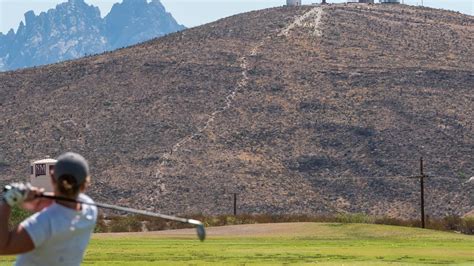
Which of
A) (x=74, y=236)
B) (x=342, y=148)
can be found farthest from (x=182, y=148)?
(x=74, y=236)

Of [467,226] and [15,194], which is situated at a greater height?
[15,194]

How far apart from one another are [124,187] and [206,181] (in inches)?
318

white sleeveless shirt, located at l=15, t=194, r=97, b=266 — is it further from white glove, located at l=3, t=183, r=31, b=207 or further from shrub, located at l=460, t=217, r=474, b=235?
shrub, located at l=460, t=217, r=474, b=235

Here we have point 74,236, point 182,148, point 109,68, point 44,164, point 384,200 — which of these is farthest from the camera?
point 109,68

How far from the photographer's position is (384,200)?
405 ft

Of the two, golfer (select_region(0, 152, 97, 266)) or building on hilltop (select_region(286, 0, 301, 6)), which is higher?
building on hilltop (select_region(286, 0, 301, 6))

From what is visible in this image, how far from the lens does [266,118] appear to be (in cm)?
14112

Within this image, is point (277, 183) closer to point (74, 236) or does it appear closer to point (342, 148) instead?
point (342, 148)

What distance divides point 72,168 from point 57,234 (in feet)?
1.71

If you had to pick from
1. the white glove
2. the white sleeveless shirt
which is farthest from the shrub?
the white glove

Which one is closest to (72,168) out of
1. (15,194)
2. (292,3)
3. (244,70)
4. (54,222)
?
(54,222)

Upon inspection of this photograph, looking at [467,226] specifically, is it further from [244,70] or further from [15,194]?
[15,194]

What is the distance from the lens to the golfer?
971 cm

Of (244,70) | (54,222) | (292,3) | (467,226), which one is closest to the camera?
(54,222)
